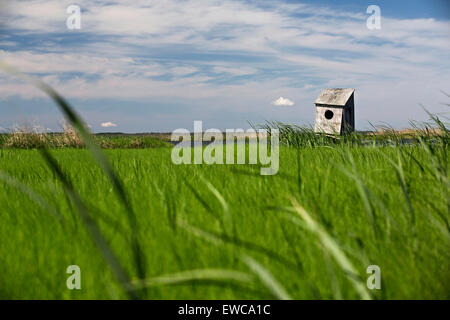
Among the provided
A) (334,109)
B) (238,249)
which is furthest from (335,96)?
(238,249)

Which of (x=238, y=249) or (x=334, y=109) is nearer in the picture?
(x=238, y=249)

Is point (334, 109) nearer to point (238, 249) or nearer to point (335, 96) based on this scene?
point (335, 96)

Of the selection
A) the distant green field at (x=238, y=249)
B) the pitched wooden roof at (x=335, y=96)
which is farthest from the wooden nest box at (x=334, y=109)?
the distant green field at (x=238, y=249)

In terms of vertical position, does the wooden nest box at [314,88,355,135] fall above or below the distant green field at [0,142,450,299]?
above

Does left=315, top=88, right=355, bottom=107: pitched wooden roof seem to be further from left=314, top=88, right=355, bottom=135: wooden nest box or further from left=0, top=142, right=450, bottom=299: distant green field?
left=0, top=142, right=450, bottom=299: distant green field

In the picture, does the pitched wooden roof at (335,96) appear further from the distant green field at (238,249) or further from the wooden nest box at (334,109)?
the distant green field at (238,249)

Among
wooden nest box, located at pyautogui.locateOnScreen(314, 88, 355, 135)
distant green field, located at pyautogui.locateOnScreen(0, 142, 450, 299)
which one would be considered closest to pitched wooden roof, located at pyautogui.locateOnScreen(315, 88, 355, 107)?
wooden nest box, located at pyautogui.locateOnScreen(314, 88, 355, 135)

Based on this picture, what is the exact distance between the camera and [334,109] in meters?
11.3

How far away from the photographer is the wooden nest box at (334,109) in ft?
36.7

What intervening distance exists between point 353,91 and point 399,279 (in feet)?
35.0

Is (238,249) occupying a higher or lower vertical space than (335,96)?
lower

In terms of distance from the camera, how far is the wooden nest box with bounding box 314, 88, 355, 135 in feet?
36.7
